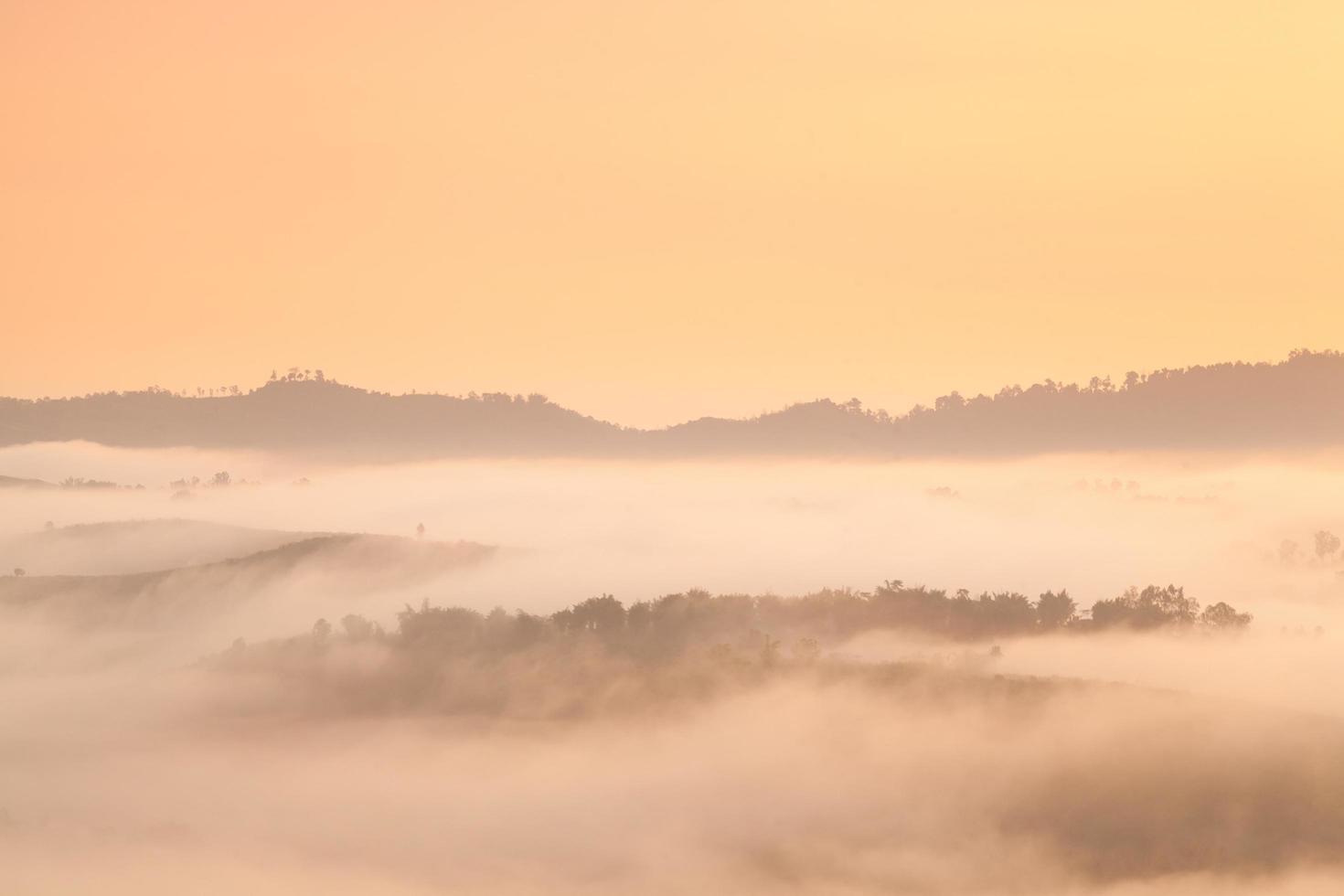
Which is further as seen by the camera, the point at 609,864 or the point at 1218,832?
the point at 609,864

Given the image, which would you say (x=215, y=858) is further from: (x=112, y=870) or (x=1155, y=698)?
(x=1155, y=698)

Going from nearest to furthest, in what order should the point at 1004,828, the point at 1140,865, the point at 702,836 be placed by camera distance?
the point at 1140,865, the point at 1004,828, the point at 702,836

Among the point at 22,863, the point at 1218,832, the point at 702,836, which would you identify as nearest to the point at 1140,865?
the point at 1218,832

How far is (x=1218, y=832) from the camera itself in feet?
539

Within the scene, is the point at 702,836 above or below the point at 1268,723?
below

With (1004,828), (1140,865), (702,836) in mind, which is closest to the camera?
(1140,865)

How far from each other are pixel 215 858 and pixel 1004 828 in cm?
8772

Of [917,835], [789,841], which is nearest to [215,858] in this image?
[789,841]

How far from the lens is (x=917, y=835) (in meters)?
182

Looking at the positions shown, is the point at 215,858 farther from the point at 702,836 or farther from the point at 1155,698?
the point at 1155,698

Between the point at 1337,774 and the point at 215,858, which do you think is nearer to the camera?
the point at 1337,774

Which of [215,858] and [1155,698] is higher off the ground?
[1155,698]

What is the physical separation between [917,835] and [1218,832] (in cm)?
3144

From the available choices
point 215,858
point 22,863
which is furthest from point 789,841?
point 22,863
